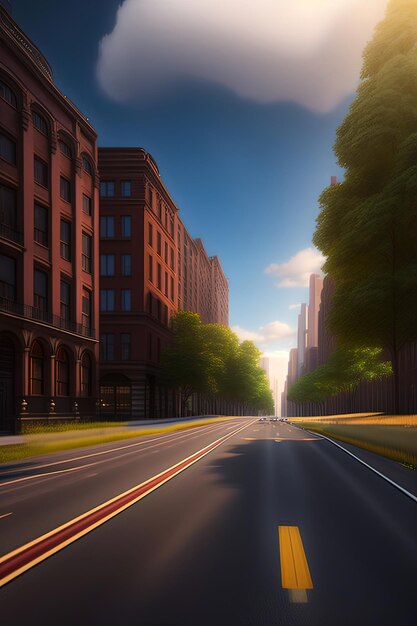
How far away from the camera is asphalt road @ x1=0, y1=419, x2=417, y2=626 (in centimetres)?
441

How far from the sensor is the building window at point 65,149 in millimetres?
40188

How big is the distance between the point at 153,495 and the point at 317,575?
5.21m

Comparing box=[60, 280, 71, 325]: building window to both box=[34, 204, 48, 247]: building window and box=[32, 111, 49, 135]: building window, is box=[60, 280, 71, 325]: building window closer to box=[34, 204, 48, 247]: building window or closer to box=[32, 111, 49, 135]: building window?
box=[34, 204, 48, 247]: building window

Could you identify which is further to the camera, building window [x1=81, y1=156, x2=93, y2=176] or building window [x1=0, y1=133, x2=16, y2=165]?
building window [x1=81, y1=156, x2=93, y2=176]

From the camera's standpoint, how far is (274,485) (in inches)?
453

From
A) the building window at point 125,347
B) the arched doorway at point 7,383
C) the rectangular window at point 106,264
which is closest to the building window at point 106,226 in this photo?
the rectangular window at point 106,264

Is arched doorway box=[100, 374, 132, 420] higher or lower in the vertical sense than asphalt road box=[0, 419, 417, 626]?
lower

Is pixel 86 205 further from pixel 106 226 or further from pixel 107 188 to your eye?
pixel 107 188

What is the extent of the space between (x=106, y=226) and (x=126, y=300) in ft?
28.7


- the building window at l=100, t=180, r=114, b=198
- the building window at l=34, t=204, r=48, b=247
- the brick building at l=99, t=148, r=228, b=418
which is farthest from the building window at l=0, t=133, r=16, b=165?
the building window at l=100, t=180, r=114, b=198

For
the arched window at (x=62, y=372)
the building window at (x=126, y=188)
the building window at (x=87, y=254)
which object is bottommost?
the arched window at (x=62, y=372)

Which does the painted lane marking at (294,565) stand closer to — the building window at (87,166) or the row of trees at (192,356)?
the building window at (87,166)

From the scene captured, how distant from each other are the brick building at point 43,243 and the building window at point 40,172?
68 mm

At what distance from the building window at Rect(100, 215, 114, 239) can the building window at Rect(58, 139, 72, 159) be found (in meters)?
19.0
